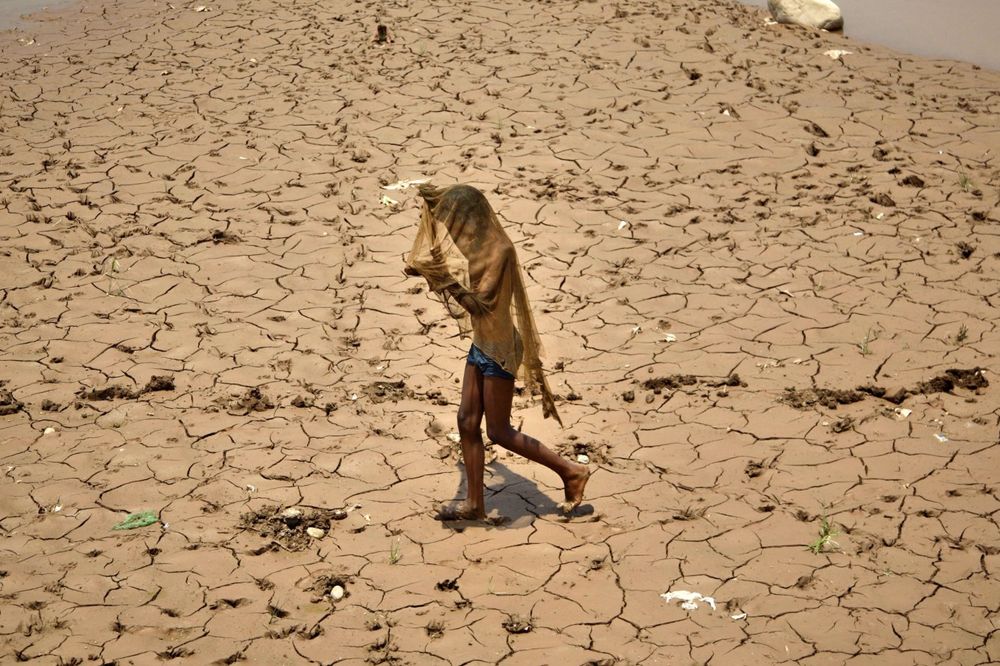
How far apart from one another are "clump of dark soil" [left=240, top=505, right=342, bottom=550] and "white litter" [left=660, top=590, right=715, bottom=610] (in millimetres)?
1526

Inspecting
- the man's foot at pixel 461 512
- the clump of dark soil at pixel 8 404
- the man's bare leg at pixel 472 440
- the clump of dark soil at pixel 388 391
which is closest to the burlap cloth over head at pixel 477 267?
the man's bare leg at pixel 472 440

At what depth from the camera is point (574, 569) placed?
4.82 meters

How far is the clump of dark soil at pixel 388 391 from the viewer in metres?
6.18

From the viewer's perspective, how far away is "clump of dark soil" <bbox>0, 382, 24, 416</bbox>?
5988 millimetres

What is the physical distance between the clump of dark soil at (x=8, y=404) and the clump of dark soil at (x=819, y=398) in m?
3.96

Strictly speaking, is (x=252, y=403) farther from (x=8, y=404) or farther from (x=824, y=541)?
(x=824, y=541)

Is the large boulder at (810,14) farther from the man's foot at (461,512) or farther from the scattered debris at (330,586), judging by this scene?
the scattered debris at (330,586)

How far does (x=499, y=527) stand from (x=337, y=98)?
223 inches

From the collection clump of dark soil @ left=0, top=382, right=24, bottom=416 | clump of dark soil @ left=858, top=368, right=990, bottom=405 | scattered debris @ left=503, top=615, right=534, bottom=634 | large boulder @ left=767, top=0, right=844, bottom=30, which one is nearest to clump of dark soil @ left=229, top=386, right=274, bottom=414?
clump of dark soil @ left=0, top=382, right=24, bottom=416

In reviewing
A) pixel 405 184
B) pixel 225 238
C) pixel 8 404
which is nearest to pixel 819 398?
pixel 405 184

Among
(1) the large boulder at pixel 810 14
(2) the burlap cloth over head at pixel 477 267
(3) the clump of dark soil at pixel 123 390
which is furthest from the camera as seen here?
(1) the large boulder at pixel 810 14

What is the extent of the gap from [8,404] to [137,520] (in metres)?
1.41

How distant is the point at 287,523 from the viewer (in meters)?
5.11

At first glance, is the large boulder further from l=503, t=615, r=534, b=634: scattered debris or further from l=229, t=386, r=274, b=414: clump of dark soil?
l=503, t=615, r=534, b=634: scattered debris
